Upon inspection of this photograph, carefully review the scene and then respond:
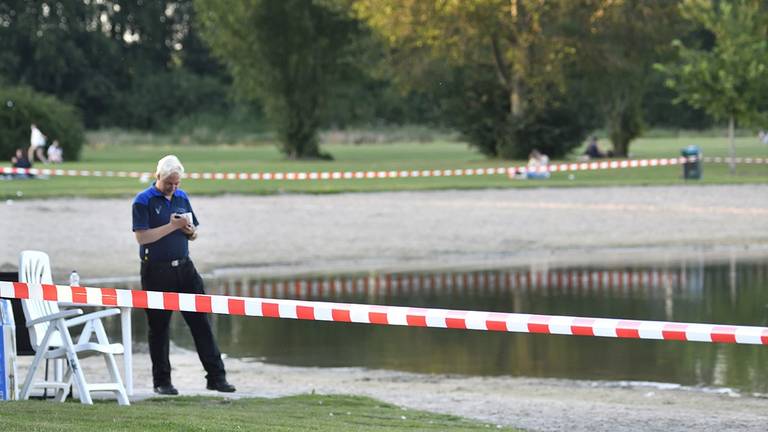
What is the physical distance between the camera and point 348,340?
55.4ft

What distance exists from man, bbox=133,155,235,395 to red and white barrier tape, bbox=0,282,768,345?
0.71 meters

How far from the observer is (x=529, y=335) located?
17.1 m

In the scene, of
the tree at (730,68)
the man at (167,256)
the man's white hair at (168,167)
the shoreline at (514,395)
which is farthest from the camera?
the tree at (730,68)

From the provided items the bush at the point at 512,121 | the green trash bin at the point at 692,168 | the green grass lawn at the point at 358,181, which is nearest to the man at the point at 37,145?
the green grass lawn at the point at 358,181

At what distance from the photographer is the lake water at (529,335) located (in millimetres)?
14625

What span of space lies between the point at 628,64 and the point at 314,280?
3379 centimetres

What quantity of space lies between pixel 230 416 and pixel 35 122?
50.5 meters

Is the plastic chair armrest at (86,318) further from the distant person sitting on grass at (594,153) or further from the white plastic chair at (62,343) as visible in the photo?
the distant person sitting on grass at (594,153)

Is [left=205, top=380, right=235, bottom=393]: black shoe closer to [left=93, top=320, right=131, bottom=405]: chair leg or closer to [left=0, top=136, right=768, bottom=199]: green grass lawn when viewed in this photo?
[left=93, top=320, right=131, bottom=405]: chair leg

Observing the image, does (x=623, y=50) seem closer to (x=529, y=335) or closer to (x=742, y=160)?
(x=742, y=160)

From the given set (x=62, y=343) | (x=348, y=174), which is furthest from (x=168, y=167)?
(x=348, y=174)

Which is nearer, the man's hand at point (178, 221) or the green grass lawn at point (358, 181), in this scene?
the man's hand at point (178, 221)

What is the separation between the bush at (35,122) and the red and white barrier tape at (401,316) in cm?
4787

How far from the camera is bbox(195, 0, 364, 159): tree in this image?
6128 centimetres
